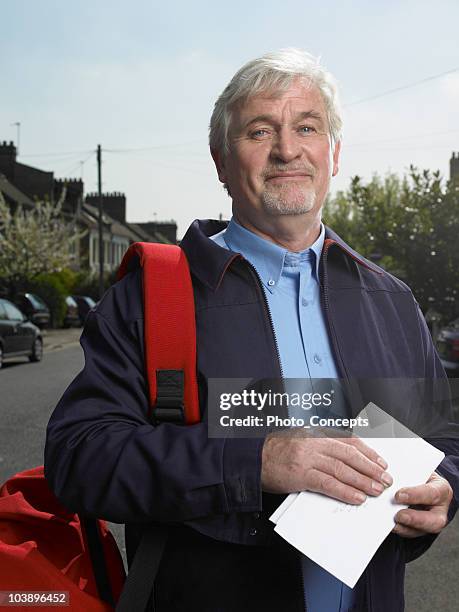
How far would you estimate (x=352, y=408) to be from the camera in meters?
2.01

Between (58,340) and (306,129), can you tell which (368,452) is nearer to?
(306,129)

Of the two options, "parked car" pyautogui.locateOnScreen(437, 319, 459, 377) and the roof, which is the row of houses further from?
"parked car" pyautogui.locateOnScreen(437, 319, 459, 377)

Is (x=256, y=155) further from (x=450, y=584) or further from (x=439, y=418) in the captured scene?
(x=450, y=584)

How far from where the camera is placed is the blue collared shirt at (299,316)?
1.94 metres

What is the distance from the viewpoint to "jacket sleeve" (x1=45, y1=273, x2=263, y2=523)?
68.8 inches

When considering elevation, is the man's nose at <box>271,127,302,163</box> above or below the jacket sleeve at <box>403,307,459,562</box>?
above

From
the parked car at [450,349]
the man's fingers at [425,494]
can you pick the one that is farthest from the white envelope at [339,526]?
the parked car at [450,349]

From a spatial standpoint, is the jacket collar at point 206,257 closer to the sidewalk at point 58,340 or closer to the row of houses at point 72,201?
the sidewalk at point 58,340

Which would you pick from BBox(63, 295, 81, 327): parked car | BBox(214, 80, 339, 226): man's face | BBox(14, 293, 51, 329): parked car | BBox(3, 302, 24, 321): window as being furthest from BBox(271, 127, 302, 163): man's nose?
BBox(63, 295, 81, 327): parked car

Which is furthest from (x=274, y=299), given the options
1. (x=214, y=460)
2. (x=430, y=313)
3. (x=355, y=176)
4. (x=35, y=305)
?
(x=35, y=305)

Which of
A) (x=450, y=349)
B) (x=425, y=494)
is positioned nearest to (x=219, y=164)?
(x=425, y=494)

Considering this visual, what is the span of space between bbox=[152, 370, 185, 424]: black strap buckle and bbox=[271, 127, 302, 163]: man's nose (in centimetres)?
65

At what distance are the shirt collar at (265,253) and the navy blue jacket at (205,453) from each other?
80 millimetres

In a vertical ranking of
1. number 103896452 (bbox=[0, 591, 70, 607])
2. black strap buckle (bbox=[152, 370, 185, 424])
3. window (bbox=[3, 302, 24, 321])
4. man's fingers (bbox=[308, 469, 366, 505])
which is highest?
black strap buckle (bbox=[152, 370, 185, 424])
